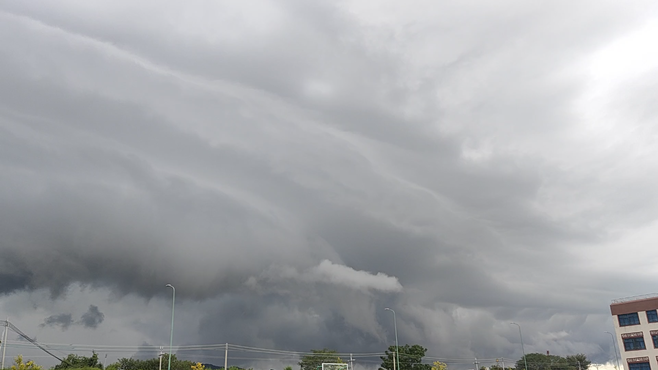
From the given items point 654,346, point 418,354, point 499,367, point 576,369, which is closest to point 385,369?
point 418,354

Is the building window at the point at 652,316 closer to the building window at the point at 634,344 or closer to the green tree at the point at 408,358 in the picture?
the building window at the point at 634,344

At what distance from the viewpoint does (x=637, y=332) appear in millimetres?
128250

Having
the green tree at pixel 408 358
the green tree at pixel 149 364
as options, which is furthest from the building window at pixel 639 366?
the green tree at pixel 149 364

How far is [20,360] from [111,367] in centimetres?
4157

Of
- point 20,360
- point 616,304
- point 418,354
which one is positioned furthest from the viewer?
point 418,354

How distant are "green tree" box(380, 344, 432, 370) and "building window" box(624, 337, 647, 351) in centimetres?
5328

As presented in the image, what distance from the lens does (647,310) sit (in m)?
127

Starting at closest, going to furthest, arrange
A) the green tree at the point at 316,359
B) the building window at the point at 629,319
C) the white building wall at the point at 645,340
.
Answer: the white building wall at the point at 645,340
the building window at the point at 629,319
the green tree at the point at 316,359

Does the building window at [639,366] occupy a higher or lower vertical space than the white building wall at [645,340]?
lower

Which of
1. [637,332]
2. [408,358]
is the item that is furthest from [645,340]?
[408,358]

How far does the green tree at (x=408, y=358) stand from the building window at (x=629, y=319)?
53926mm

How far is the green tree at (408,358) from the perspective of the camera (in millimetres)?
156750

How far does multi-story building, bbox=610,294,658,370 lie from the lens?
125 m

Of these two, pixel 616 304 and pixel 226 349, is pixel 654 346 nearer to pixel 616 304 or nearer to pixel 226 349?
pixel 616 304
